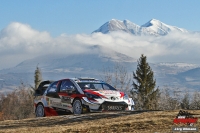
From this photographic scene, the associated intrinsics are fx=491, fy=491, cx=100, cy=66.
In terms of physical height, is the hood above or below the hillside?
above

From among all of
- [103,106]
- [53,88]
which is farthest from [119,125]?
[53,88]

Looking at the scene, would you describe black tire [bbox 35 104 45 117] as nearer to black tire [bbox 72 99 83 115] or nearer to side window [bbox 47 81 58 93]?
side window [bbox 47 81 58 93]

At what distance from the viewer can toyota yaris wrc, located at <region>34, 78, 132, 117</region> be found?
1659cm

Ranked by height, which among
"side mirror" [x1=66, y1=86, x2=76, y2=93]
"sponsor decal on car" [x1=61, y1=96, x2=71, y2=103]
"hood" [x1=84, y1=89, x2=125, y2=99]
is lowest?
"sponsor decal on car" [x1=61, y1=96, x2=71, y2=103]

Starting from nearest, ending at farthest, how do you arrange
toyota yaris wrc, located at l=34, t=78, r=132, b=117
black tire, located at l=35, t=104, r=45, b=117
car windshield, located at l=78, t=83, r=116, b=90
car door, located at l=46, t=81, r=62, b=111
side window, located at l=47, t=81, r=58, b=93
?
toyota yaris wrc, located at l=34, t=78, r=132, b=117 → car windshield, located at l=78, t=83, r=116, b=90 → car door, located at l=46, t=81, r=62, b=111 → side window, located at l=47, t=81, r=58, b=93 → black tire, located at l=35, t=104, r=45, b=117

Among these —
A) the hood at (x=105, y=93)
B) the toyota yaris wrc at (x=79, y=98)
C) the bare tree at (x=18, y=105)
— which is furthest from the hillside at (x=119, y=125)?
the bare tree at (x=18, y=105)

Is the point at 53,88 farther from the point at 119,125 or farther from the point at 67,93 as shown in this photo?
the point at 119,125

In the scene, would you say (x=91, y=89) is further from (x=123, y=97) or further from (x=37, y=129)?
(x=37, y=129)

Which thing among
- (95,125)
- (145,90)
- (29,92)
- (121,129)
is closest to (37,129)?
(95,125)

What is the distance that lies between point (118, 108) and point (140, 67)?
57.9 meters

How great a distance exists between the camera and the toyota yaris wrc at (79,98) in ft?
54.4

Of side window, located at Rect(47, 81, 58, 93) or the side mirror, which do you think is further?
side window, located at Rect(47, 81, 58, 93)

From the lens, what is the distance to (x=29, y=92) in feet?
273

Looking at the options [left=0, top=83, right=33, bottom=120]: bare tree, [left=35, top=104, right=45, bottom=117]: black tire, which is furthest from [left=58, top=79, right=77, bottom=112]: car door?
[left=0, top=83, right=33, bottom=120]: bare tree
